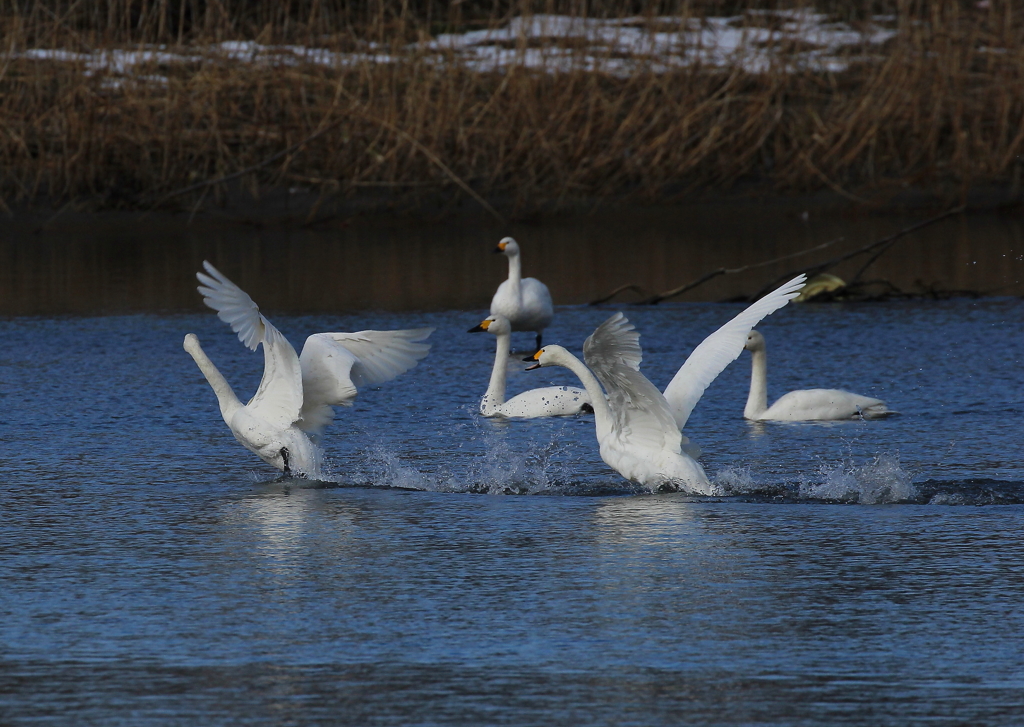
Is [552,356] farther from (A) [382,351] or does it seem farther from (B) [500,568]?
(B) [500,568]

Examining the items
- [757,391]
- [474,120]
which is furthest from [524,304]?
[474,120]

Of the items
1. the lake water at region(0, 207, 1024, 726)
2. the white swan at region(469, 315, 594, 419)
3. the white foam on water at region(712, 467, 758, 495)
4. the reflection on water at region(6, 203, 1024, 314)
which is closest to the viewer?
the lake water at region(0, 207, 1024, 726)

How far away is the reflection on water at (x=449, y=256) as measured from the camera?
41.0 feet

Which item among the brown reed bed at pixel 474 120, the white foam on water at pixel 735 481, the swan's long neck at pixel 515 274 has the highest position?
the brown reed bed at pixel 474 120

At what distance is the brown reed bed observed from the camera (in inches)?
623

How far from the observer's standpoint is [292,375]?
21.5 feet

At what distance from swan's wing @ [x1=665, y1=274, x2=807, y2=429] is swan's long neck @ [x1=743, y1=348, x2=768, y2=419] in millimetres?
1526

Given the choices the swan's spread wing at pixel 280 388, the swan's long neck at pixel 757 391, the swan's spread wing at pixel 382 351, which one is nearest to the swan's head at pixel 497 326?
the swan's long neck at pixel 757 391

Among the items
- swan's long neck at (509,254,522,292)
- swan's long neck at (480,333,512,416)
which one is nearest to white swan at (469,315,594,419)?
swan's long neck at (480,333,512,416)

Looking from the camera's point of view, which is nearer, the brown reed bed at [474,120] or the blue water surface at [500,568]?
the blue water surface at [500,568]

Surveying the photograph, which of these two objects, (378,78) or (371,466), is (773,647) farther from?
(378,78)

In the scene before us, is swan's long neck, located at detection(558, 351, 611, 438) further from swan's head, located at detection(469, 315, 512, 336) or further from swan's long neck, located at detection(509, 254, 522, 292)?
swan's long neck, located at detection(509, 254, 522, 292)

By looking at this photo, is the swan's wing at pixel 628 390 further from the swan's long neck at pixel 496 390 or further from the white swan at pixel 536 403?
the swan's long neck at pixel 496 390

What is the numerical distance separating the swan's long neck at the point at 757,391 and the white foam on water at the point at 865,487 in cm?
156
